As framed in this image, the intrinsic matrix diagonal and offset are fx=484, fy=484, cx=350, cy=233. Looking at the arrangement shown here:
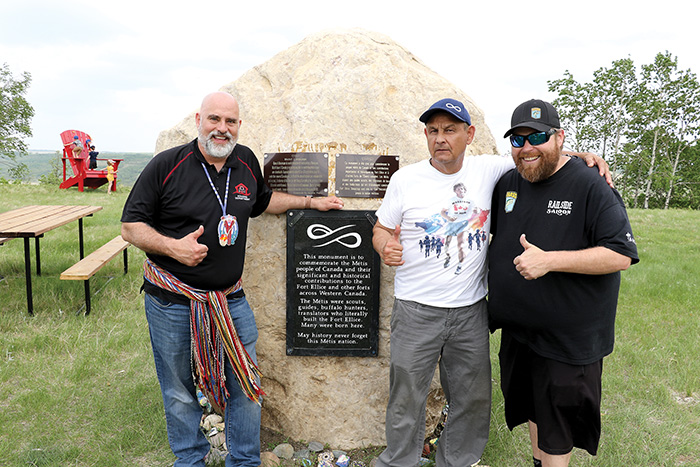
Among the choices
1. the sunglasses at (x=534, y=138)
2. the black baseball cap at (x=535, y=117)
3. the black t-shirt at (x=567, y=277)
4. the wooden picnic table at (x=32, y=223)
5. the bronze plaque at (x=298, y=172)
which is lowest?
the wooden picnic table at (x=32, y=223)

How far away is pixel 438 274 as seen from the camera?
2.79 meters

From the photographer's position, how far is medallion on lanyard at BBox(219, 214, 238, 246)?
2.92m

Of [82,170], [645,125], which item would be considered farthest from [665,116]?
[82,170]

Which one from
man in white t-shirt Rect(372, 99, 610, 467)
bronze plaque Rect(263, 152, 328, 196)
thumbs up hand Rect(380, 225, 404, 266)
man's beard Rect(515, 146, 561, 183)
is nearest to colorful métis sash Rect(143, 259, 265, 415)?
bronze plaque Rect(263, 152, 328, 196)

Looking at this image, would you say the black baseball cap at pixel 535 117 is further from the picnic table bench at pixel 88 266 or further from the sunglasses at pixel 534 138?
the picnic table bench at pixel 88 266

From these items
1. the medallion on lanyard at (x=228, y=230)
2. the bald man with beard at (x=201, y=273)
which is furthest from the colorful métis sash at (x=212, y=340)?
the medallion on lanyard at (x=228, y=230)

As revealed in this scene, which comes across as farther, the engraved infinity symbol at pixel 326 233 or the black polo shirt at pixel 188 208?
the engraved infinity symbol at pixel 326 233

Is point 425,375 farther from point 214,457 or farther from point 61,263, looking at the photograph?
point 61,263

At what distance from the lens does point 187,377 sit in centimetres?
311

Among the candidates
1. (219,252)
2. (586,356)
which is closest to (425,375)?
(586,356)

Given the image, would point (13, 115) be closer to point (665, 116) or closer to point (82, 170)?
point (82, 170)

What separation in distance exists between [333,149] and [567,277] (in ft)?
6.21

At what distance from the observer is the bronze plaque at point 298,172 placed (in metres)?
3.59

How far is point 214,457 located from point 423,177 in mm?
2573
